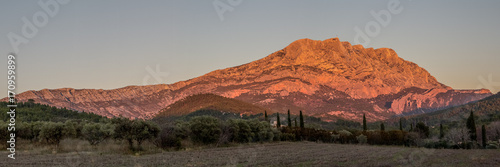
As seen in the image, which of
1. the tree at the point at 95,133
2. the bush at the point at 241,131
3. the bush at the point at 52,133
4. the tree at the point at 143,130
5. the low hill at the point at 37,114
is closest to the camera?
the tree at the point at 143,130

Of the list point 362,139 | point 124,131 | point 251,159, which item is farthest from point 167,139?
point 362,139

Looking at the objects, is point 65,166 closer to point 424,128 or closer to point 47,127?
point 47,127

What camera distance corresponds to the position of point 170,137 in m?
53.9

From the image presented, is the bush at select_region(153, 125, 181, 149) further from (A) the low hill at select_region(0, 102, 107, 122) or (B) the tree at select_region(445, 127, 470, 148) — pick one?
(A) the low hill at select_region(0, 102, 107, 122)

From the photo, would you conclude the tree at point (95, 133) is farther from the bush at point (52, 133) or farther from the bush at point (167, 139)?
the bush at point (167, 139)

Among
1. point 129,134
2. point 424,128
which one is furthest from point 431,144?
point 129,134

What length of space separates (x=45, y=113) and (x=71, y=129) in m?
67.6

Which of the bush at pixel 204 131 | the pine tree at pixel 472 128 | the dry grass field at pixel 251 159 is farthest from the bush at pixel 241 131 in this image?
the pine tree at pixel 472 128

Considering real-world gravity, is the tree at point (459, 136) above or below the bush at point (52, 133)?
below

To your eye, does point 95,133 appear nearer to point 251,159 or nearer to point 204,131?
point 204,131

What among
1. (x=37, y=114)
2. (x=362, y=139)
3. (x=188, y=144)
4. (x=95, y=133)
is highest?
(x=37, y=114)

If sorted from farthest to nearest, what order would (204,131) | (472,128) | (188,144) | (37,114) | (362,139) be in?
1. (37,114)
2. (362,139)
3. (472,128)
4. (204,131)
5. (188,144)

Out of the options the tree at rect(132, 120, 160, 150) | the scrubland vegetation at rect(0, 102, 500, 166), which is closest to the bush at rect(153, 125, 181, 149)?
the scrubland vegetation at rect(0, 102, 500, 166)

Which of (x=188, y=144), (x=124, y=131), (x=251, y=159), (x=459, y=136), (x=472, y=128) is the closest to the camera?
(x=251, y=159)
